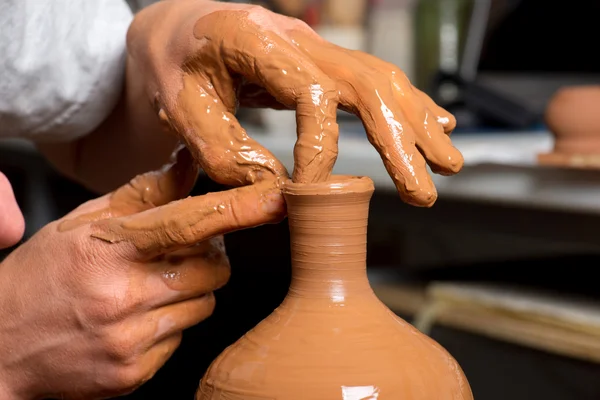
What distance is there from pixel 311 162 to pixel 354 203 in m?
0.06

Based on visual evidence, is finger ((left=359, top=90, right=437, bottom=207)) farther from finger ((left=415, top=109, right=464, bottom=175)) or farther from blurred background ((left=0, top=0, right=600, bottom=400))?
blurred background ((left=0, top=0, right=600, bottom=400))

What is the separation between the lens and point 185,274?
33.8 inches

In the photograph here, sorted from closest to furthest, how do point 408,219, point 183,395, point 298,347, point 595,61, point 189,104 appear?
1. point 298,347
2. point 189,104
3. point 183,395
4. point 408,219
5. point 595,61

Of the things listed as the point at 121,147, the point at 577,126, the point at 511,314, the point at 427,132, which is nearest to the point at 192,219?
the point at 427,132

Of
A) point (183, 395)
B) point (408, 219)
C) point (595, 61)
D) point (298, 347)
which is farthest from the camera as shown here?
point (595, 61)

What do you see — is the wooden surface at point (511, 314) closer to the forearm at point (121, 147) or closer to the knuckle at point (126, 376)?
the forearm at point (121, 147)

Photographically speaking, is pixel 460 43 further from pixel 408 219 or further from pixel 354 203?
pixel 354 203

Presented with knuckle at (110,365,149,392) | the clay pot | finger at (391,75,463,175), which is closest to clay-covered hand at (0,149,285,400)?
knuckle at (110,365,149,392)

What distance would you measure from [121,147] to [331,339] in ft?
2.01

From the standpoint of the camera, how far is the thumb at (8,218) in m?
0.81

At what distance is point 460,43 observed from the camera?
3.10 meters

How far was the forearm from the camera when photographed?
3.61ft

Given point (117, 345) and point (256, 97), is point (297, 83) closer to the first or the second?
point (256, 97)

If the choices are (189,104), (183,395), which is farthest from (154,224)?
(183,395)
